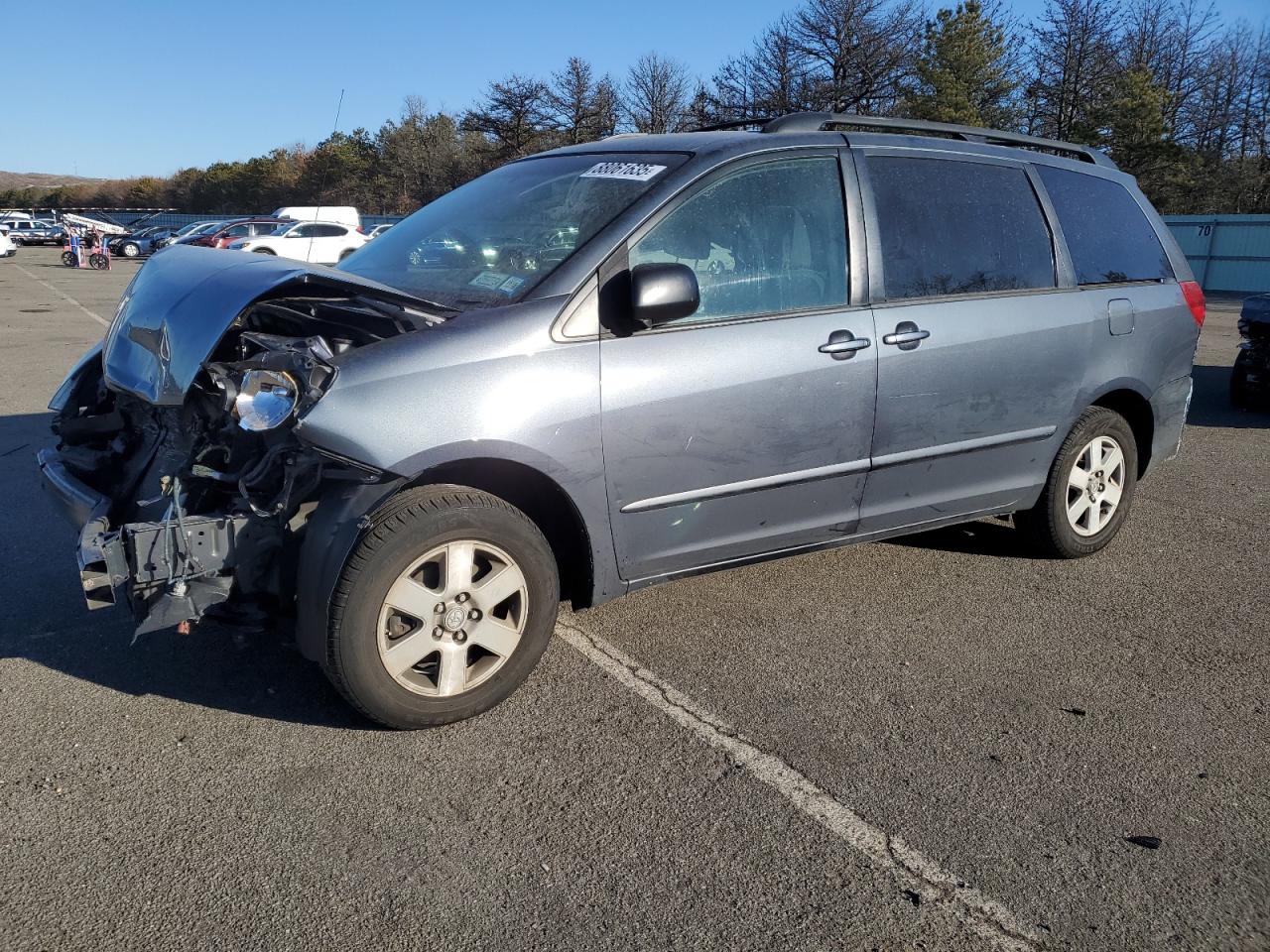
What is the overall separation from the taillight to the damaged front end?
3.89m

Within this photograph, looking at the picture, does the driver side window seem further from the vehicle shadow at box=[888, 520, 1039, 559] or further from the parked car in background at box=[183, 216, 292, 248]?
the parked car in background at box=[183, 216, 292, 248]

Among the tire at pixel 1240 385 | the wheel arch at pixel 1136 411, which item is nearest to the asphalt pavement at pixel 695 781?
the wheel arch at pixel 1136 411

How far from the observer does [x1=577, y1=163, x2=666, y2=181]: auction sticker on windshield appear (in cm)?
367

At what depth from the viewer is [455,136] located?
156 ft

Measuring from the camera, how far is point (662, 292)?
325 centimetres

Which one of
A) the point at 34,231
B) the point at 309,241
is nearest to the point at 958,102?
the point at 309,241

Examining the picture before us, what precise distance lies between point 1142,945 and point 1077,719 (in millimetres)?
1131

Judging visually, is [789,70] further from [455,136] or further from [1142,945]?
[1142,945]

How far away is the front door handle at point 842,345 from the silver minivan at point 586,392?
0.01m

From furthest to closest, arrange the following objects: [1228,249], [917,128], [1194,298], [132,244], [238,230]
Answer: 1. [132,244]
2. [238,230]
3. [1228,249]
4. [1194,298]
5. [917,128]

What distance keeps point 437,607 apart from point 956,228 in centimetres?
269

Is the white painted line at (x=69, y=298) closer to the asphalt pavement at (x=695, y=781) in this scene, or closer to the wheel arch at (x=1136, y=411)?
the asphalt pavement at (x=695, y=781)

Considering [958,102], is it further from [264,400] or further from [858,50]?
[264,400]

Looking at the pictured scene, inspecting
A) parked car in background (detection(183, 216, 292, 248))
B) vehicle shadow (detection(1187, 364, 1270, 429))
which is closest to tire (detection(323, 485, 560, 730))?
vehicle shadow (detection(1187, 364, 1270, 429))
